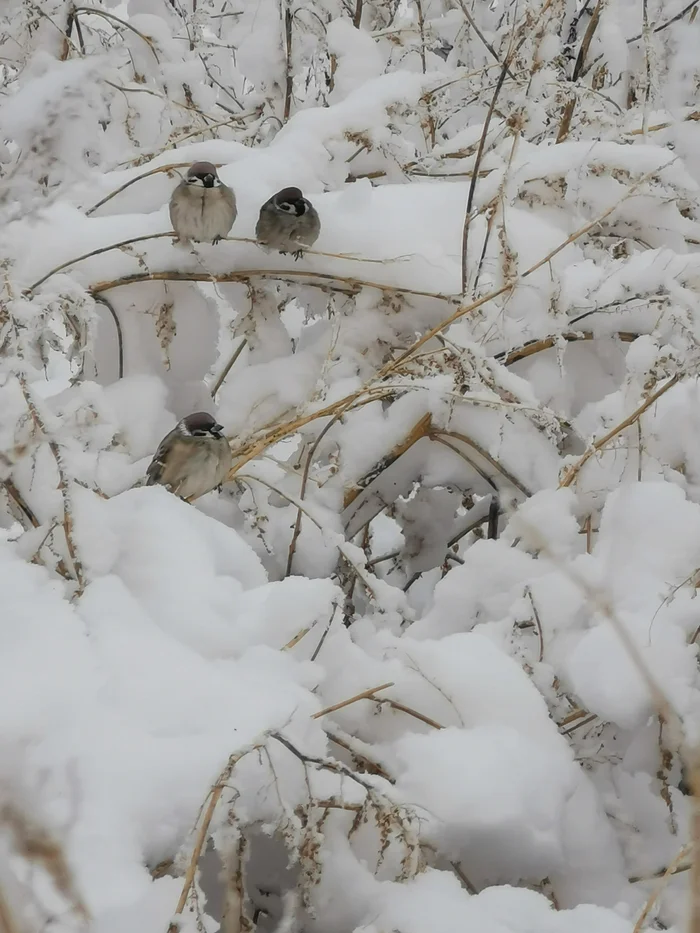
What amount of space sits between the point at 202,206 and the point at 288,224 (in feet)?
0.80

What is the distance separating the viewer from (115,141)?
12.9 ft

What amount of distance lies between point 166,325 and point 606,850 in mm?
1690

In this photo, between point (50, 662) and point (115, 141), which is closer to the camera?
point (50, 662)

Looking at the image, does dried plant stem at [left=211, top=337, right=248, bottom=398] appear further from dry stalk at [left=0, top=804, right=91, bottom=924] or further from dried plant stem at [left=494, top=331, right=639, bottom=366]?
dry stalk at [left=0, top=804, right=91, bottom=924]

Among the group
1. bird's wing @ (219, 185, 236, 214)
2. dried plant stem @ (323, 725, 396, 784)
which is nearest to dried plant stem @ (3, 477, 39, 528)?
dried plant stem @ (323, 725, 396, 784)

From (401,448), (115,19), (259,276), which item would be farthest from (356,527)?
(115,19)

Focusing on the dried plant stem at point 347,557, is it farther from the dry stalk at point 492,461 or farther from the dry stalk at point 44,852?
the dry stalk at point 44,852

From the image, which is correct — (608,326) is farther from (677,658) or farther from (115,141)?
(115,141)

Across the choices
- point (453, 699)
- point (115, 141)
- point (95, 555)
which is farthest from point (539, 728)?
point (115, 141)

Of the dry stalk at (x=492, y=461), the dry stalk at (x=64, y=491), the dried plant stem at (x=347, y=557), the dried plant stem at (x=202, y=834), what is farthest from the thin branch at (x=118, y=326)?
the dried plant stem at (x=202, y=834)

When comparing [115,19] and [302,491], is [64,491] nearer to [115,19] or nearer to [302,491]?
[302,491]

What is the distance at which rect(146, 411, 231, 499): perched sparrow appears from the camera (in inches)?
86.3

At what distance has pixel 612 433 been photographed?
1.86 m

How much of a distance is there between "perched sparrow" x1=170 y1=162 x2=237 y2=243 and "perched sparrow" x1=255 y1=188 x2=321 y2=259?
0.37ft
